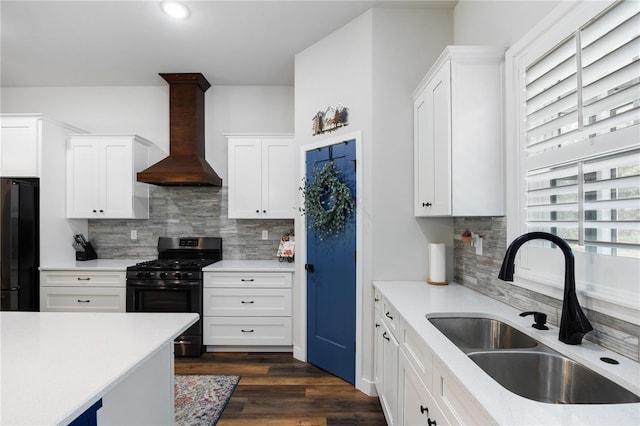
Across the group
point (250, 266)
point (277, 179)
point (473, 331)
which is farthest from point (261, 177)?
A: point (473, 331)

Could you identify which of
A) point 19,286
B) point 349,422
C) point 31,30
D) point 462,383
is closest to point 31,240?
point 19,286

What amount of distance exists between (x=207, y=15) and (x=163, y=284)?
252cm

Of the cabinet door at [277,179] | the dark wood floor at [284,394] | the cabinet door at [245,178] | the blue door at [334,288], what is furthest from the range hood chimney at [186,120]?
the dark wood floor at [284,394]

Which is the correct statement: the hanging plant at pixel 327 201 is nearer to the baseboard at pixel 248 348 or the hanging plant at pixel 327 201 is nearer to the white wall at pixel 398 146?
the white wall at pixel 398 146

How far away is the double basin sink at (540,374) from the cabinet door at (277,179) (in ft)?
8.33

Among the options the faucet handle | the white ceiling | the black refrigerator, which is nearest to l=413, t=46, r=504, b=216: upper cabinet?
the faucet handle

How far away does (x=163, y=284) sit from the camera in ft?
11.0

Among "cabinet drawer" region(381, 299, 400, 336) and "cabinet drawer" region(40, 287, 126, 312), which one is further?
"cabinet drawer" region(40, 287, 126, 312)

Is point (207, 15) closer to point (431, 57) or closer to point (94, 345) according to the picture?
point (431, 57)

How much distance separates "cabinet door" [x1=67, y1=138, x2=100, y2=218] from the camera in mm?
3699

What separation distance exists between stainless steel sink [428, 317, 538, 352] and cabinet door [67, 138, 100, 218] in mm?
3765

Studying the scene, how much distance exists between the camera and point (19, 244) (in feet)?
10.6

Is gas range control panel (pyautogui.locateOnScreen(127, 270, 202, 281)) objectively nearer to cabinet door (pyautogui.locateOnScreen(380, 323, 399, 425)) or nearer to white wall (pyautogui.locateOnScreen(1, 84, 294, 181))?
white wall (pyautogui.locateOnScreen(1, 84, 294, 181))

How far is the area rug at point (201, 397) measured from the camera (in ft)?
7.63
